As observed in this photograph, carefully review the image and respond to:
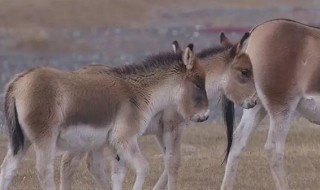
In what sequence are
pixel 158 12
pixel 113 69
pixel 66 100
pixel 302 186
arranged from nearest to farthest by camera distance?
pixel 66 100, pixel 113 69, pixel 302 186, pixel 158 12

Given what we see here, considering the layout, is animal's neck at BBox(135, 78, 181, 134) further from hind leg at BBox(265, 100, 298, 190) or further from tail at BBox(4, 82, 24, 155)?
tail at BBox(4, 82, 24, 155)

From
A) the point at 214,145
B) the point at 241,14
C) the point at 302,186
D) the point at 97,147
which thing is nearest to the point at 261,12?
the point at 241,14

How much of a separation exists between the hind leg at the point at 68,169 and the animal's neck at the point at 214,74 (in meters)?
1.71

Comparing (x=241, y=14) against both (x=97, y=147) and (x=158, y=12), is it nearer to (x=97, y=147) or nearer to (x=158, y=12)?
(x=158, y=12)

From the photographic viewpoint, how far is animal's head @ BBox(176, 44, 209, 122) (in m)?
12.6

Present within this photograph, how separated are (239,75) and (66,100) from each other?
2.54 m

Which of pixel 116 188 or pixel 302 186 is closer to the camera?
pixel 116 188

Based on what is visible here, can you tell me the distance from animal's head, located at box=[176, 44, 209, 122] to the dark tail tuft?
78.0 inches

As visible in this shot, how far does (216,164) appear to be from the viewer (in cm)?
1627

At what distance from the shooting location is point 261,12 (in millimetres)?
39406

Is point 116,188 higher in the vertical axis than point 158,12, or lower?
higher

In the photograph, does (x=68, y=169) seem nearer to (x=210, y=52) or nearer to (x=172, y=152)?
(x=172, y=152)

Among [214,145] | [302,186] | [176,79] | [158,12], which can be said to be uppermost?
[176,79]

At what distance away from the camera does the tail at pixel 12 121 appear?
1157 centimetres
